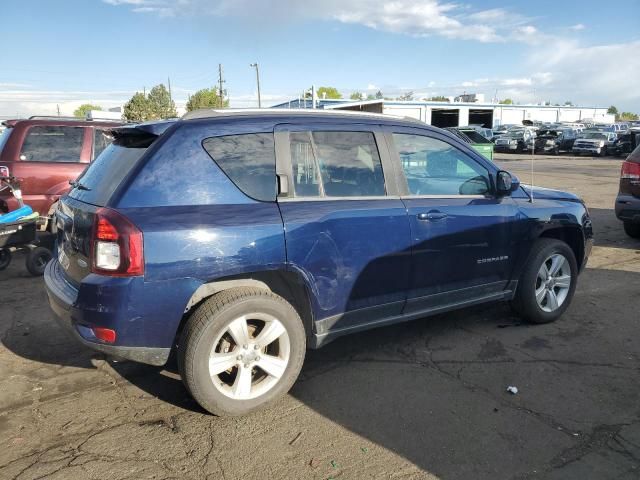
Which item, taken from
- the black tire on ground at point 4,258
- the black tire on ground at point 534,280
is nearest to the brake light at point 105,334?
the black tire on ground at point 534,280

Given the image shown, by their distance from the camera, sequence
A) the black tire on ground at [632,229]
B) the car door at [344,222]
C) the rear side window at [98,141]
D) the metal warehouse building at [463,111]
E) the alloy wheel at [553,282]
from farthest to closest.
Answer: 1. the metal warehouse building at [463,111]
2. the black tire on ground at [632,229]
3. the rear side window at [98,141]
4. the alloy wheel at [553,282]
5. the car door at [344,222]

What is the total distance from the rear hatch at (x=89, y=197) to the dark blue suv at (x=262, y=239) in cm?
1

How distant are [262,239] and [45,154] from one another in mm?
5767

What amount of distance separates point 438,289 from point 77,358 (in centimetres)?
287

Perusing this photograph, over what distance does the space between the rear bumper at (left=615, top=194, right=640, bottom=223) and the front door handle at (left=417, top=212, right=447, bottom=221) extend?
507 centimetres

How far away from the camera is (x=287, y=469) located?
9.06 ft

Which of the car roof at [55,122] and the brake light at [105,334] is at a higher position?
the car roof at [55,122]

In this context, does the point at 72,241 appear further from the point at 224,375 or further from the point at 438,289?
the point at 438,289

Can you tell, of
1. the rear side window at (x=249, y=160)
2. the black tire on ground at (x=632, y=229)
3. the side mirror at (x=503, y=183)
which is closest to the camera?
the rear side window at (x=249, y=160)

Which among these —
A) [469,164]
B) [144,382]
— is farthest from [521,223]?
[144,382]

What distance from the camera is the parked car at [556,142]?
1419 inches

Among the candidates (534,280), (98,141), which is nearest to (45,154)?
(98,141)

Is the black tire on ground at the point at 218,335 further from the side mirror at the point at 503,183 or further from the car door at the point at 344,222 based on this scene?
the side mirror at the point at 503,183

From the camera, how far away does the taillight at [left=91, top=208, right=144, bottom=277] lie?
2.85 meters
